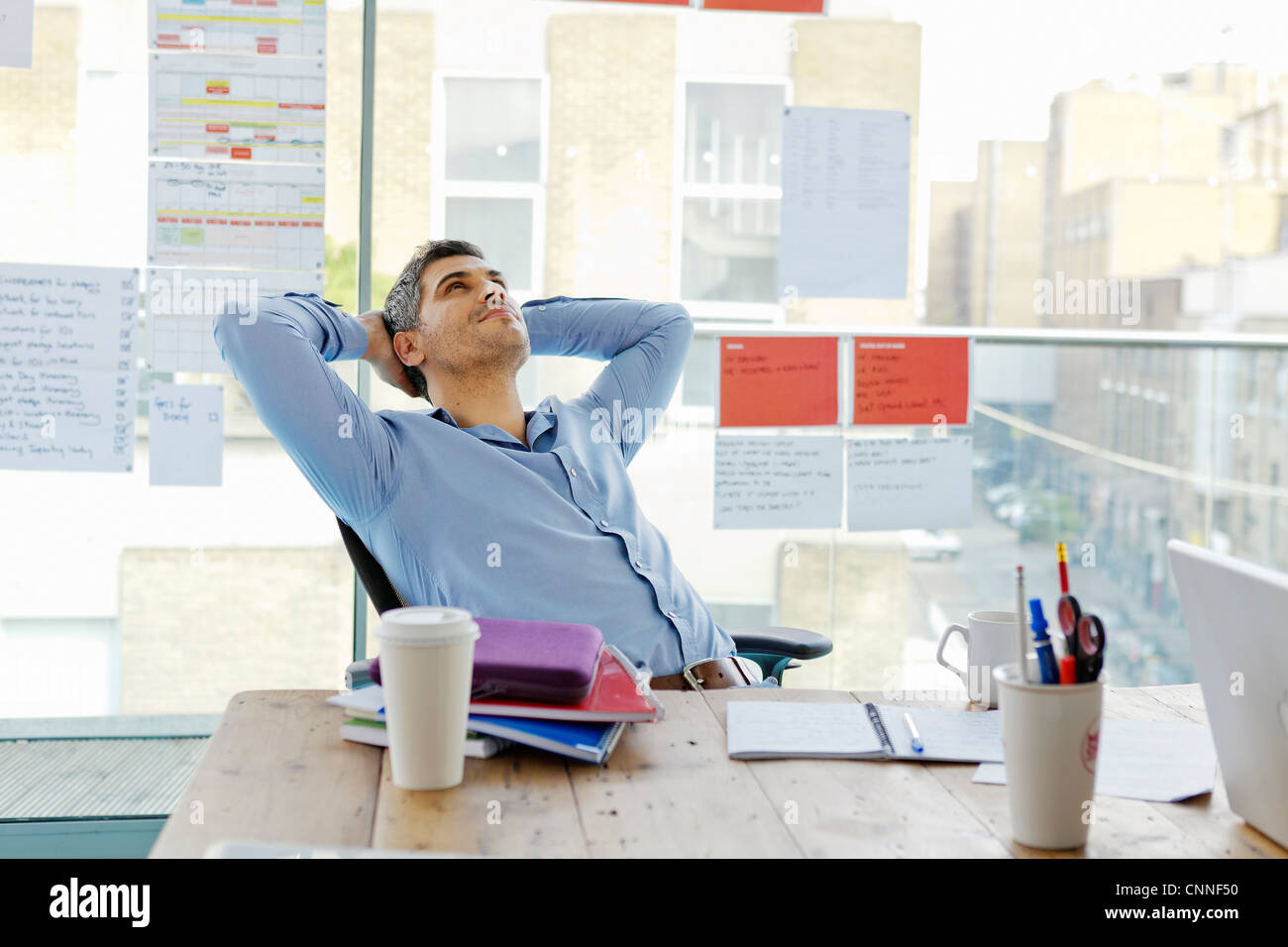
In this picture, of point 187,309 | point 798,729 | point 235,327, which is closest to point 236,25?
point 187,309

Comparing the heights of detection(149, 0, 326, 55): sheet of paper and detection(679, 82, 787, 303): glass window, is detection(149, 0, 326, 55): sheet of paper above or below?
above

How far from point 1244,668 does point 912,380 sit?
163cm

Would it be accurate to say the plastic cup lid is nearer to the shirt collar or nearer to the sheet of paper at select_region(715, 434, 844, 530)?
the shirt collar

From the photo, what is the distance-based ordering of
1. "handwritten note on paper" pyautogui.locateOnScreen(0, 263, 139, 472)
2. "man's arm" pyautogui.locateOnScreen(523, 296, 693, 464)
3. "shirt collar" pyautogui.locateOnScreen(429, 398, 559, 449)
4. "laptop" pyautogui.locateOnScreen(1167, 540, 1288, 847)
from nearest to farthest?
1. "laptop" pyautogui.locateOnScreen(1167, 540, 1288, 847)
2. "shirt collar" pyautogui.locateOnScreen(429, 398, 559, 449)
3. "man's arm" pyautogui.locateOnScreen(523, 296, 693, 464)
4. "handwritten note on paper" pyautogui.locateOnScreen(0, 263, 139, 472)

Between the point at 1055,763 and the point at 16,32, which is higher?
the point at 16,32

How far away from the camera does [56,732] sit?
90.3 inches

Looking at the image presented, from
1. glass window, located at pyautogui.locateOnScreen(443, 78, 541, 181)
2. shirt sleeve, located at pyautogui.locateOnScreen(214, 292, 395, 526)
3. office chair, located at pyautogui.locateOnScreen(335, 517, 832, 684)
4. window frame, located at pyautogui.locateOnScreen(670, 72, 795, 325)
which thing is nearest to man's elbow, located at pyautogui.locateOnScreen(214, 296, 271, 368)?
shirt sleeve, located at pyautogui.locateOnScreen(214, 292, 395, 526)

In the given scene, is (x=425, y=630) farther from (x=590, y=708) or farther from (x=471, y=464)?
(x=471, y=464)

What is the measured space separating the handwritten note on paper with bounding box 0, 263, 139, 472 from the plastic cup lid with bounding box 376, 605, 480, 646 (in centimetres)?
148

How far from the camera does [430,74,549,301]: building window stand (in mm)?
2477

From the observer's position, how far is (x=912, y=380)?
7.86 feet
